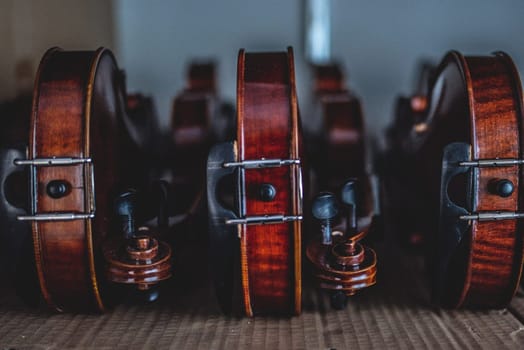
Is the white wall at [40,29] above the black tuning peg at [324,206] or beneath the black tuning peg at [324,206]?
above

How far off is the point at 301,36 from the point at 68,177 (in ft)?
6.31

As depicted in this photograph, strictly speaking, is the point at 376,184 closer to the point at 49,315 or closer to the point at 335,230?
the point at 335,230

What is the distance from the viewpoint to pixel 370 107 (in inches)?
119

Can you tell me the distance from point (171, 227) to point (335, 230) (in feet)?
1.17

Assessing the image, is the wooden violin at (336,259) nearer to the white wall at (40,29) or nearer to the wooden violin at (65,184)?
the wooden violin at (65,184)

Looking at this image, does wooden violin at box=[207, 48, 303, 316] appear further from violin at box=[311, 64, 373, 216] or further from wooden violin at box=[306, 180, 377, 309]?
violin at box=[311, 64, 373, 216]

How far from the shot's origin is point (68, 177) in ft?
4.06

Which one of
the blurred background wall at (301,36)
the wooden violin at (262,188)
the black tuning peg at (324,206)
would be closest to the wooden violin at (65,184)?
the wooden violin at (262,188)

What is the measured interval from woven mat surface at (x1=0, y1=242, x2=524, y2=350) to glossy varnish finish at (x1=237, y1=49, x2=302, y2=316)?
10 cm

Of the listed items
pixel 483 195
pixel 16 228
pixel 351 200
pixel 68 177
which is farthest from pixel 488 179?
pixel 16 228

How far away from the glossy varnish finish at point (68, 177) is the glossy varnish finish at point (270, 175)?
0.30 meters

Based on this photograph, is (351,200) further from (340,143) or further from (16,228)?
(16,228)

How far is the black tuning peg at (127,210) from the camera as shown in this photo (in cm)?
129

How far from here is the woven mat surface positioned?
1.24m
